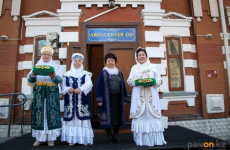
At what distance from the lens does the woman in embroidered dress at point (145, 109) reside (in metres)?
3.35

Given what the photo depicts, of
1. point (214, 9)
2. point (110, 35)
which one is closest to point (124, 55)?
point (110, 35)

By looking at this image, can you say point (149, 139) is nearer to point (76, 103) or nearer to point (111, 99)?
point (111, 99)

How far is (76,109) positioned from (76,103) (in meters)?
0.12

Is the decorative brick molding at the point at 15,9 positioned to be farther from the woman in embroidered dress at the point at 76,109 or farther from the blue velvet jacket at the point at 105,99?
the blue velvet jacket at the point at 105,99

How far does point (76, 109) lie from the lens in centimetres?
352

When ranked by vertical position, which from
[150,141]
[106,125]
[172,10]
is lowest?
[150,141]

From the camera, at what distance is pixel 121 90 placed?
12.3ft

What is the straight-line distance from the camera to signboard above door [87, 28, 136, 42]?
16.7 ft

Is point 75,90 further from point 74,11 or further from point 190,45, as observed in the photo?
point 190,45

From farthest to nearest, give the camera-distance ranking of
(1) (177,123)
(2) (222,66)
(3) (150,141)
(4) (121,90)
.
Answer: (2) (222,66)
(1) (177,123)
(4) (121,90)
(3) (150,141)

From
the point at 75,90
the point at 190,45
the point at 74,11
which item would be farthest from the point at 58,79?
the point at 190,45

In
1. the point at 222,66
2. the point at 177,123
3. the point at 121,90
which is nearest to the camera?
the point at 121,90

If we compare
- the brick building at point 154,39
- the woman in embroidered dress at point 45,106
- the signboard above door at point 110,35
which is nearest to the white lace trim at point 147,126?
the woman in embroidered dress at point 45,106

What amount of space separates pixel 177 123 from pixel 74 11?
181 inches
